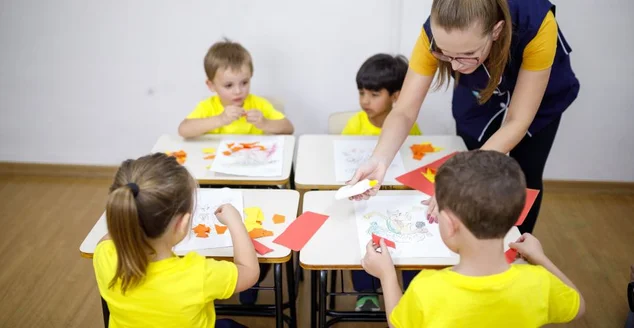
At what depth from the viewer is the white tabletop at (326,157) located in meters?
2.16

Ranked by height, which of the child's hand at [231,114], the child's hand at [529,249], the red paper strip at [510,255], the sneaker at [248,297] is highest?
the child's hand at [231,114]

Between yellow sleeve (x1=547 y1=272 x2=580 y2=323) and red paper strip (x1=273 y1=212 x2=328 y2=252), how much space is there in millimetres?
720

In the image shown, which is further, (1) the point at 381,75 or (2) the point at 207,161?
(1) the point at 381,75

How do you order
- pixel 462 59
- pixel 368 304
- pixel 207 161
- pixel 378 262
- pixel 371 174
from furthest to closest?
pixel 368 304 → pixel 207 161 → pixel 371 174 → pixel 462 59 → pixel 378 262

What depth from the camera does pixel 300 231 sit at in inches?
72.1

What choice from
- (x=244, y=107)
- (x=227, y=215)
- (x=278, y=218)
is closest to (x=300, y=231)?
(x=278, y=218)

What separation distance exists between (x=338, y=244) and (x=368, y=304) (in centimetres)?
78

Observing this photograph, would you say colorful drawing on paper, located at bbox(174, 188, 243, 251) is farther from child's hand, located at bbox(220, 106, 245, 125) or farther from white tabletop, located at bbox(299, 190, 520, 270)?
child's hand, located at bbox(220, 106, 245, 125)

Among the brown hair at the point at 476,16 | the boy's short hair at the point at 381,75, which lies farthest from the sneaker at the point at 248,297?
the brown hair at the point at 476,16

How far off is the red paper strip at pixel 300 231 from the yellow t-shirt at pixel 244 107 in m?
0.91

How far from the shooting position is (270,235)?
1.82 m

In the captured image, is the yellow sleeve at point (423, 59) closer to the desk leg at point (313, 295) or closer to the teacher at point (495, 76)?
the teacher at point (495, 76)

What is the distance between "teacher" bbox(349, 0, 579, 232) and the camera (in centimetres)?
165

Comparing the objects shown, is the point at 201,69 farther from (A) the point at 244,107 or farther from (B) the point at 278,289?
(B) the point at 278,289
